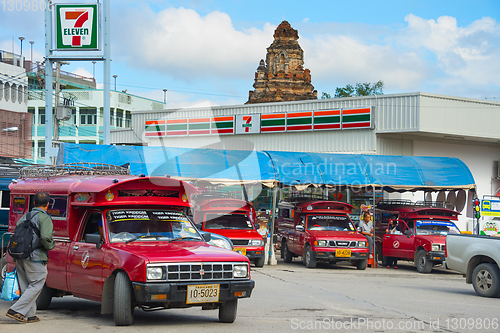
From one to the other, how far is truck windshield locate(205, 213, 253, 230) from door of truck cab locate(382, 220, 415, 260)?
515 cm

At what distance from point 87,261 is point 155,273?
1480 mm

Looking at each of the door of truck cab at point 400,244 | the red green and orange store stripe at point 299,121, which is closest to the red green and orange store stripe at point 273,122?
the red green and orange store stripe at point 299,121

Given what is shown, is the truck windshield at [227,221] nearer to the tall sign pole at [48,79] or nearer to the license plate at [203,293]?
the tall sign pole at [48,79]

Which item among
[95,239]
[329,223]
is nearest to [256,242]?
[329,223]

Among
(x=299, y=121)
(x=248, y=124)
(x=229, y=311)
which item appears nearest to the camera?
(x=229, y=311)

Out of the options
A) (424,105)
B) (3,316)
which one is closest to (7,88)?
(424,105)

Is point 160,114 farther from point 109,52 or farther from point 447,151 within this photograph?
point 447,151

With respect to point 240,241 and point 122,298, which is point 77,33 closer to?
point 240,241

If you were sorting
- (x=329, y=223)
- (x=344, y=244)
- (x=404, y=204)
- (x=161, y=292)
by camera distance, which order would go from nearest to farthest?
(x=161, y=292) → (x=344, y=244) → (x=329, y=223) → (x=404, y=204)

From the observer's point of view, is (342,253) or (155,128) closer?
(342,253)

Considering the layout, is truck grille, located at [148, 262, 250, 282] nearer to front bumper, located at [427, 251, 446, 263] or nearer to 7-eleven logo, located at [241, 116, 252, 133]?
front bumper, located at [427, 251, 446, 263]

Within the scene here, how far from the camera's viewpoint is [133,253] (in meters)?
7.88

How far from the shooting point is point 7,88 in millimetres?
52938

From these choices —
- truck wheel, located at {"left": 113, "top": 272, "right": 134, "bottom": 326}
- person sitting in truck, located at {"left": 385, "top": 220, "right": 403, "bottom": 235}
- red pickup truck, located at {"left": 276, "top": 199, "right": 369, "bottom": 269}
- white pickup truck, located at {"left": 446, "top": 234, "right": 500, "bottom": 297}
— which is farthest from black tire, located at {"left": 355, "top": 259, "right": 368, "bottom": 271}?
truck wheel, located at {"left": 113, "top": 272, "right": 134, "bottom": 326}
